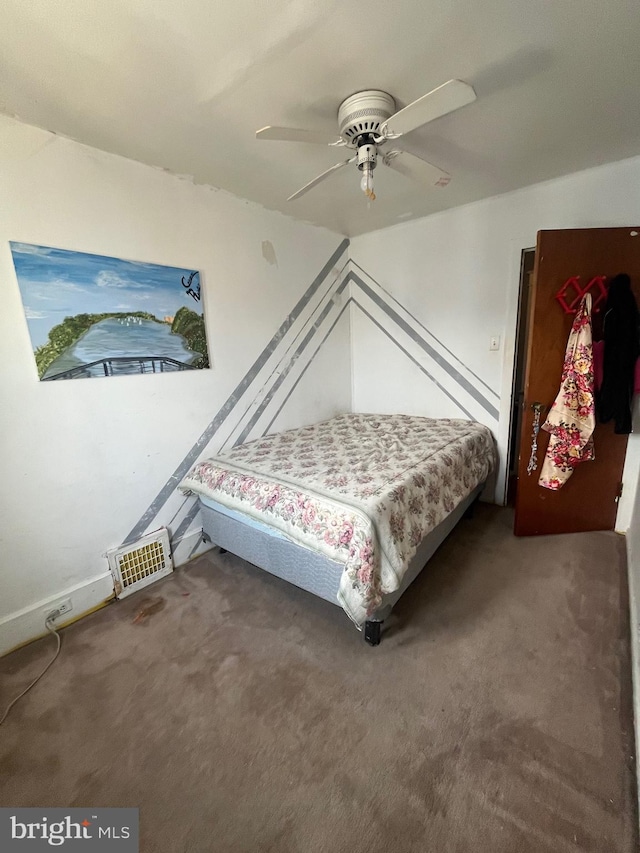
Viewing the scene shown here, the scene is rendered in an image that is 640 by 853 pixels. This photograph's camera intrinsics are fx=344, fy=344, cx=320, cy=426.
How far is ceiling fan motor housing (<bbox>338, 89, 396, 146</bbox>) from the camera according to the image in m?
1.43

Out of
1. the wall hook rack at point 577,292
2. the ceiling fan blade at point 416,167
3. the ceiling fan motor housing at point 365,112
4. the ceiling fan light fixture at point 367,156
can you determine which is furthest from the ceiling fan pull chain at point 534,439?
the ceiling fan motor housing at point 365,112

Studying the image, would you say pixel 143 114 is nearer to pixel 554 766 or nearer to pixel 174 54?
pixel 174 54

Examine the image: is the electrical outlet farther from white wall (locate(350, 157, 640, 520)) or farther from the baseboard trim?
white wall (locate(350, 157, 640, 520))

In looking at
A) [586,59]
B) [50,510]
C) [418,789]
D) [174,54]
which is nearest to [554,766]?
[418,789]

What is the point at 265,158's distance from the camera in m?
1.91

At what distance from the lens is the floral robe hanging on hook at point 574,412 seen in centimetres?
207

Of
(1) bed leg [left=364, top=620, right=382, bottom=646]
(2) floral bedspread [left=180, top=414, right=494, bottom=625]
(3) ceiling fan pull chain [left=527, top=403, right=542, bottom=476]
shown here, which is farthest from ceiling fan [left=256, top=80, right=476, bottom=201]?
(1) bed leg [left=364, top=620, right=382, bottom=646]

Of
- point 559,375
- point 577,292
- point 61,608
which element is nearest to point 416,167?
point 577,292

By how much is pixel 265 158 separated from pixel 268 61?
25.3 inches

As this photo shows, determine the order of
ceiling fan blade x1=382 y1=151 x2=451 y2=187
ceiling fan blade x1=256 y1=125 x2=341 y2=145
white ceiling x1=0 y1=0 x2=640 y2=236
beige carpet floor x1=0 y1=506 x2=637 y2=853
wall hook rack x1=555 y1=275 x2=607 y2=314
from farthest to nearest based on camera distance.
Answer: wall hook rack x1=555 y1=275 x2=607 y2=314 → ceiling fan blade x1=382 y1=151 x2=451 y2=187 → ceiling fan blade x1=256 y1=125 x2=341 y2=145 → white ceiling x1=0 y1=0 x2=640 y2=236 → beige carpet floor x1=0 y1=506 x2=637 y2=853

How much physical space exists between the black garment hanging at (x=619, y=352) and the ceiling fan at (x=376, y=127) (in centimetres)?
128

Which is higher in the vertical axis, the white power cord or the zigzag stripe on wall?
the zigzag stripe on wall

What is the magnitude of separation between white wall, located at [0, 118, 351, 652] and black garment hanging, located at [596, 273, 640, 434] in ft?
7.55

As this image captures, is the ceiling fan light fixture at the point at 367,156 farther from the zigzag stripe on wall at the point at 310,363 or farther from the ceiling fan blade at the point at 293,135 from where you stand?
the zigzag stripe on wall at the point at 310,363
